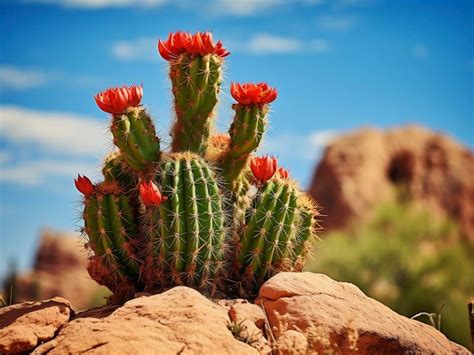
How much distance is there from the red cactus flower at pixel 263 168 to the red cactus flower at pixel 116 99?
121cm

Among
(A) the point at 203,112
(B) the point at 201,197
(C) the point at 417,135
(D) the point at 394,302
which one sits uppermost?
(C) the point at 417,135

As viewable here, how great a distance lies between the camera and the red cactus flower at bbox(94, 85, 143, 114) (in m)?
7.38

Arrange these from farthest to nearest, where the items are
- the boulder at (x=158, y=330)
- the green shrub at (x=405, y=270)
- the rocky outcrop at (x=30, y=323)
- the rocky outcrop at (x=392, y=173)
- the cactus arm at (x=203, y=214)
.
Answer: the rocky outcrop at (x=392, y=173) → the green shrub at (x=405, y=270) → the cactus arm at (x=203, y=214) → the rocky outcrop at (x=30, y=323) → the boulder at (x=158, y=330)

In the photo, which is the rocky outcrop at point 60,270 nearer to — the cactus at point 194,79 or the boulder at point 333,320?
the cactus at point 194,79

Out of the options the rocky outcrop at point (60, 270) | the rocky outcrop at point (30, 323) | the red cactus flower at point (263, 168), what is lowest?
the rocky outcrop at point (60, 270)

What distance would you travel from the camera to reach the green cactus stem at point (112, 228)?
24.4 ft

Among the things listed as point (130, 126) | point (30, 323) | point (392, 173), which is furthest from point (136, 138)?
point (392, 173)

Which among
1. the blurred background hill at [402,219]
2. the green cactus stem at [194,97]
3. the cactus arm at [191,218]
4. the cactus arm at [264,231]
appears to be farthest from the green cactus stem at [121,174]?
the blurred background hill at [402,219]

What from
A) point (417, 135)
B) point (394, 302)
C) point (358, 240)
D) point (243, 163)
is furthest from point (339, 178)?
A: point (243, 163)

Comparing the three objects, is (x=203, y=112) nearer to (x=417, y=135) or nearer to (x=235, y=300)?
(x=235, y=300)

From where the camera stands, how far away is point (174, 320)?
20.9 ft

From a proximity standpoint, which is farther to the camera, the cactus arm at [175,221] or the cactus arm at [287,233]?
the cactus arm at [287,233]

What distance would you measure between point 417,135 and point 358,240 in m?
21.8

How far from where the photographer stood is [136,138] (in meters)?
7.43
